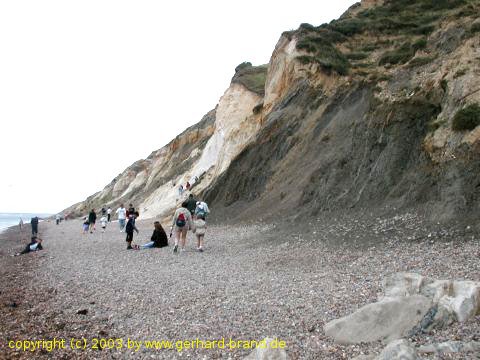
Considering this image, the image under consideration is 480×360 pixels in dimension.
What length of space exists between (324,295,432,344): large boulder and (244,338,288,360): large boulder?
3.06ft

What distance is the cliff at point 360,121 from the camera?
49.2 feet

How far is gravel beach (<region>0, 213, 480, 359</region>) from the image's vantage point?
24.9 ft

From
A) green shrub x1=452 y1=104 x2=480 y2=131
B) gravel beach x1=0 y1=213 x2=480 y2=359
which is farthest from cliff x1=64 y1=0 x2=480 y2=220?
gravel beach x1=0 y1=213 x2=480 y2=359

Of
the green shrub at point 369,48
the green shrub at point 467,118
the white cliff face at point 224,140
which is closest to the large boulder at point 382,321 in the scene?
the green shrub at point 467,118

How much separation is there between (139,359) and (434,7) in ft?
130

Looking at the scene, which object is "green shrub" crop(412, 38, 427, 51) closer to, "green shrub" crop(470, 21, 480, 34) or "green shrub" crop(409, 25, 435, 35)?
"green shrub" crop(470, 21, 480, 34)

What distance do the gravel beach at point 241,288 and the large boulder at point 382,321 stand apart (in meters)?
0.21

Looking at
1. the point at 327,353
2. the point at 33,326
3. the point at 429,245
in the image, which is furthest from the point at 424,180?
the point at 33,326

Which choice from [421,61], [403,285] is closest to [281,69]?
[421,61]

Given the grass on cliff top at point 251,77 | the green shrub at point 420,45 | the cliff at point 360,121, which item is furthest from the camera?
the grass on cliff top at point 251,77

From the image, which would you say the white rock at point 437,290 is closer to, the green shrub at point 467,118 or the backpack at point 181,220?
the green shrub at point 467,118

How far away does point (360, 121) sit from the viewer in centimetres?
2067

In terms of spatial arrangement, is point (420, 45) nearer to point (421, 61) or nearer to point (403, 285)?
point (421, 61)

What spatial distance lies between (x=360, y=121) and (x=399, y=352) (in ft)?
53.6
